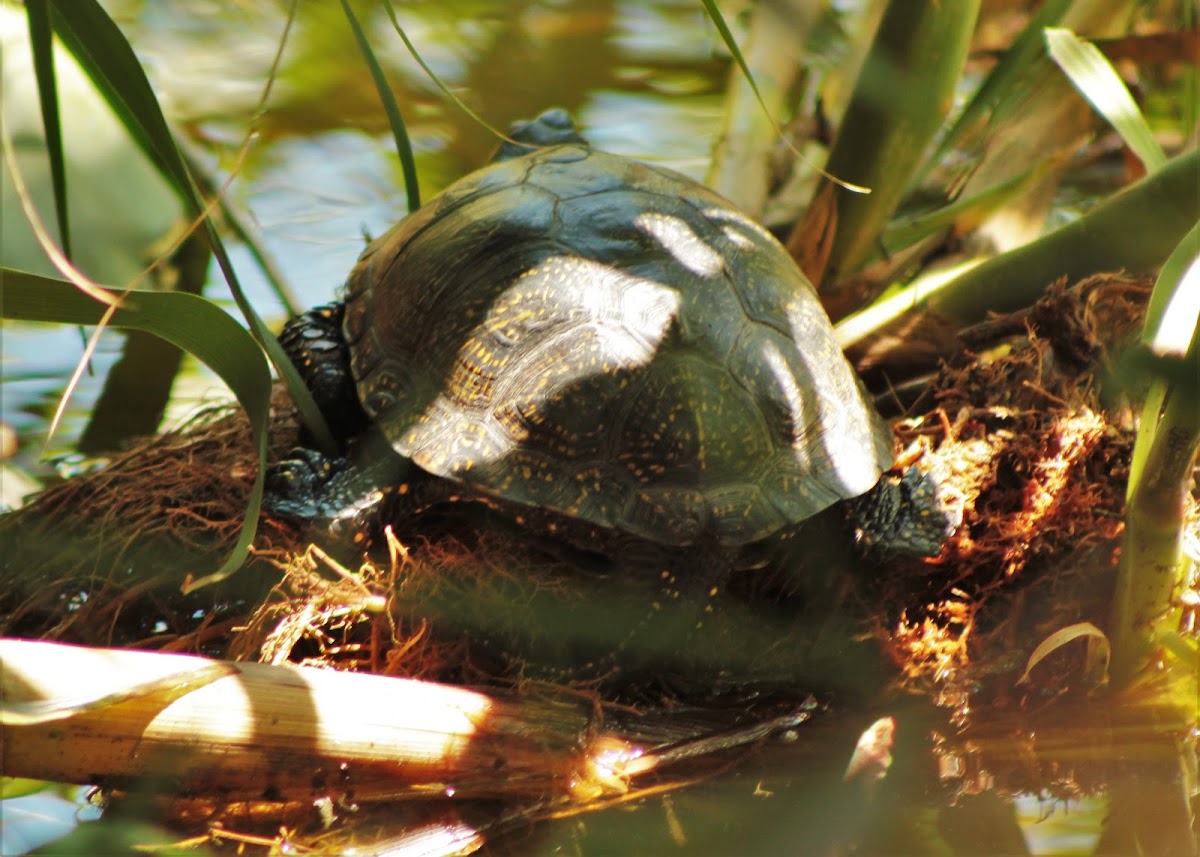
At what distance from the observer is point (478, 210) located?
5.83 ft

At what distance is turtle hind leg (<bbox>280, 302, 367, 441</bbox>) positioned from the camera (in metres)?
1.82

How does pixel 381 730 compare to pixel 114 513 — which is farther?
pixel 114 513

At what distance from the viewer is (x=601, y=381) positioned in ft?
5.01

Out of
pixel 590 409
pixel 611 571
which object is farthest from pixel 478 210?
pixel 611 571

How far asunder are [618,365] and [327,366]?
0.60 m

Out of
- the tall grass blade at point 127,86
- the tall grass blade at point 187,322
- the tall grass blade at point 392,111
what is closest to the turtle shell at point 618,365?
the tall grass blade at point 392,111

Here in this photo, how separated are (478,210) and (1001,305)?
1.05m

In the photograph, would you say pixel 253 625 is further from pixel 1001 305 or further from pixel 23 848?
pixel 1001 305

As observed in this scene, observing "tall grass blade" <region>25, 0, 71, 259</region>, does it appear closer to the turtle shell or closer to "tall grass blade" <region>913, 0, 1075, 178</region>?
the turtle shell

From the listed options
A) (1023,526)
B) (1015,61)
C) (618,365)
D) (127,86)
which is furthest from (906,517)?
(127,86)

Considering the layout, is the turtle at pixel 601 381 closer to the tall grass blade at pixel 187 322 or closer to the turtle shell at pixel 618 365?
the turtle shell at pixel 618 365

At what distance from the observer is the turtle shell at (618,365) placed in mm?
1506

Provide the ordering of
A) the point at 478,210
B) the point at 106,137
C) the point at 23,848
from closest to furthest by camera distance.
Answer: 1. the point at 23,848
2. the point at 478,210
3. the point at 106,137

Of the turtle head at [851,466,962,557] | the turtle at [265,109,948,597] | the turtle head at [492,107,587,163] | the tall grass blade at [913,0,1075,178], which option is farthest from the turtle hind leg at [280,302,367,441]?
the tall grass blade at [913,0,1075,178]
